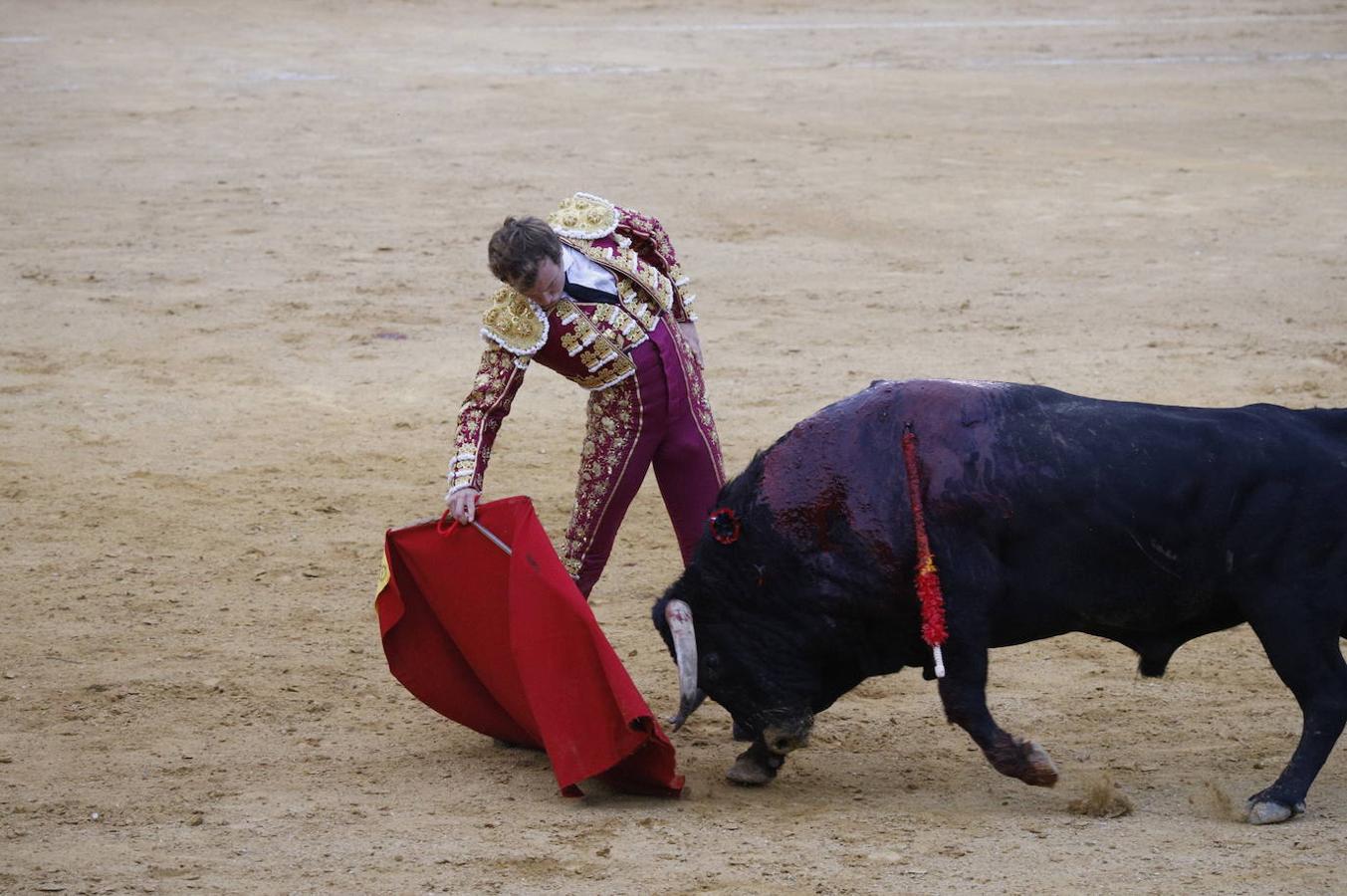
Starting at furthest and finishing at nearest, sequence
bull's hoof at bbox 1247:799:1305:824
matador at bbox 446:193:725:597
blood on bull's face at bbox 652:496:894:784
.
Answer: matador at bbox 446:193:725:597 → blood on bull's face at bbox 652:496:894:784 → bull's hoof at bbox 1247:799:1305:824

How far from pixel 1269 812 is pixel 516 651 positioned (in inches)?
78.3

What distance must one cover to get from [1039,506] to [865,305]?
5413 millimetres

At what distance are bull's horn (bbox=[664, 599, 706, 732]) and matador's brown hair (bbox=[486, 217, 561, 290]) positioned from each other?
978 millimetres

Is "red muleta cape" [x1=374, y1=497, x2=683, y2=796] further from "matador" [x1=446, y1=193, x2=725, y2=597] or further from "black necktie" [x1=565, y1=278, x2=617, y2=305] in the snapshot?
"black necktie" [x1=565, y1=278, x2=617, y2=305]

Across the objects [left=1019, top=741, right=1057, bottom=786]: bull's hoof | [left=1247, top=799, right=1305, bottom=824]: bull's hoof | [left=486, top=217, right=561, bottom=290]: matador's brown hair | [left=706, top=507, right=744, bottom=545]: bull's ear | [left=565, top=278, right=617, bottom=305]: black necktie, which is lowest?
[left=1247, top=799, right=1305, bottom=824]: bull's hoof

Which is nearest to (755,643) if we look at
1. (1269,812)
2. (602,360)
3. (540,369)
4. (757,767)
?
(757,767)

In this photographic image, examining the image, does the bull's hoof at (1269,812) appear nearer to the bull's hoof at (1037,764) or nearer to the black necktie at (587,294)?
the bull's hoof at (1037,764)

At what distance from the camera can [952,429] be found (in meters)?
4.48

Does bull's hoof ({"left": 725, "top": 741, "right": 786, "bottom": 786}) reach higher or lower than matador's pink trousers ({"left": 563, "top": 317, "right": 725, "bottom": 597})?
lower

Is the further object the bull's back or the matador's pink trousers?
the matador's pink trousers

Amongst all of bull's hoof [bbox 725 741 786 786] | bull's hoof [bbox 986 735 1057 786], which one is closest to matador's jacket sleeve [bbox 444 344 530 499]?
bull's hoof [bbox 725 741 786 786]

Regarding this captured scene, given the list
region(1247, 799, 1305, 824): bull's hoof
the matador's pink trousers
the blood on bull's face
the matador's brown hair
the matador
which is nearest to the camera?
region(1247, 799, 1305, 824): bull's hoof

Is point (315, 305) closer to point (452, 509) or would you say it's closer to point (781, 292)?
point (781, 292)

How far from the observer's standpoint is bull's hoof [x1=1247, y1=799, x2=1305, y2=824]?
4.29m
